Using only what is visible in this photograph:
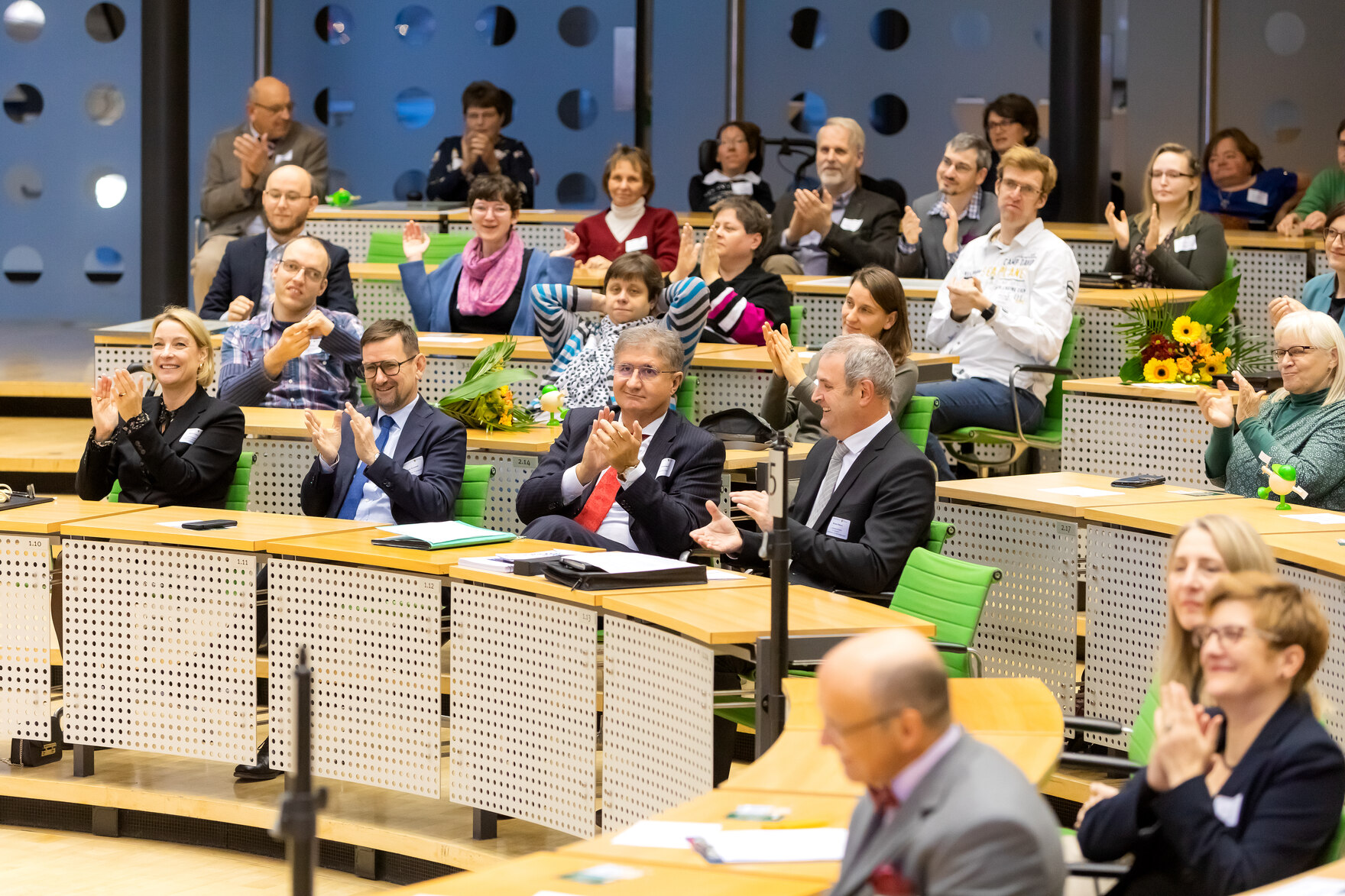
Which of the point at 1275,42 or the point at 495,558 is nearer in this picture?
the point at 495,558

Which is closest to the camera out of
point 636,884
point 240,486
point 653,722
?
point 636,884

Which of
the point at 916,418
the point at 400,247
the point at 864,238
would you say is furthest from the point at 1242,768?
the point at 400,247

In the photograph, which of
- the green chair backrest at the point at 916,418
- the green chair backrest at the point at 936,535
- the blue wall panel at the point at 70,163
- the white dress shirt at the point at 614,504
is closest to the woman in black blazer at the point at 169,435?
the white dress shirt at the point at 614,504

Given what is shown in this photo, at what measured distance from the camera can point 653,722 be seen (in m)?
3.96

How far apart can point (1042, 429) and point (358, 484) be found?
2908 mm

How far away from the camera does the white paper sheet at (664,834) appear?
8.65 feet

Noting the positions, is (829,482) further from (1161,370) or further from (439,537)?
(1161,370)

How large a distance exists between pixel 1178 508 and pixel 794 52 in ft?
24.2

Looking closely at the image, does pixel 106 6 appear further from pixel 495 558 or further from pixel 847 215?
pixel 495 558

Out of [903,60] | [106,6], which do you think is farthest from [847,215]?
[106,6]

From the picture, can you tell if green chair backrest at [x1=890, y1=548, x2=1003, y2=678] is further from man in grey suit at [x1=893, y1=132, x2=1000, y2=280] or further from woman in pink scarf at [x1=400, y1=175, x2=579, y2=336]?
man in grey suit at [x1=893, y1=132, x2=1000, y2=280]

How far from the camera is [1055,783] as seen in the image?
4652 mm

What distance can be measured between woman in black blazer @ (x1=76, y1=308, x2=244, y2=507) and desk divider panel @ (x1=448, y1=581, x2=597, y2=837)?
1344mm

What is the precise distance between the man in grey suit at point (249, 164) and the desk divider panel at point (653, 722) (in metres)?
5.31
